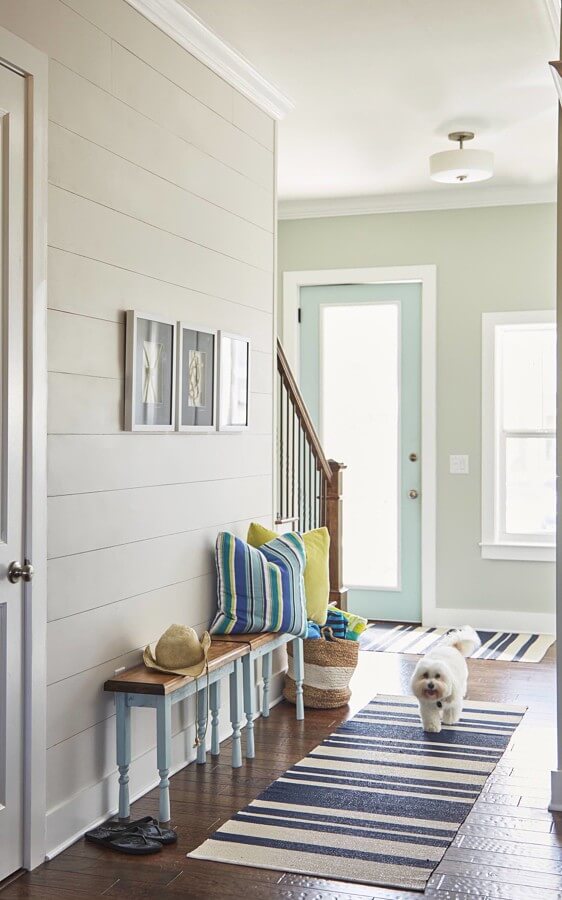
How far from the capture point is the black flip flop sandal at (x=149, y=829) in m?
2.96

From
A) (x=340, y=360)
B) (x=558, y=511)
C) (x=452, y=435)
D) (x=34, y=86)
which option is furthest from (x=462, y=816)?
(x=340, y=360)

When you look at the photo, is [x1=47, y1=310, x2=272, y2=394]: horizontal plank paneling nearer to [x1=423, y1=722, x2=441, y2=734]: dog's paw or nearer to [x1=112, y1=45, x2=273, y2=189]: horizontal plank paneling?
[x1=112, y1=45, x2=273, y2=189]: horizontal plank paneling

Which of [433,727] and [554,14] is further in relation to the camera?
[433,727]

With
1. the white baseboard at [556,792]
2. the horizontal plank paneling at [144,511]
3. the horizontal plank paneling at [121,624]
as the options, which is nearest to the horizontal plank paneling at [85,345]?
the horizontal plank paneling at [144,511]

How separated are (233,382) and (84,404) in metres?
1.20

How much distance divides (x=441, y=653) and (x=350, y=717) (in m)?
0.48

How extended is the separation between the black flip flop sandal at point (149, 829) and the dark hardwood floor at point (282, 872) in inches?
1.4

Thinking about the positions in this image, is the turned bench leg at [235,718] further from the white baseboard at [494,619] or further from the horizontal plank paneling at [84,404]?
the white baseboard at [494,619]

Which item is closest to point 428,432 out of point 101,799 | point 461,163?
point 461,163

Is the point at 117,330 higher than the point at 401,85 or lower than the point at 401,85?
lower

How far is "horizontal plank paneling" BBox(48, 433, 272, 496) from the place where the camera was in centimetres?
297

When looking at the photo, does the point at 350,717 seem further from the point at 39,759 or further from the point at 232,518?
the point at 39,759

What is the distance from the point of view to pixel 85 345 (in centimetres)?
306

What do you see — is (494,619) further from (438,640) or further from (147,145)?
(147,145)
